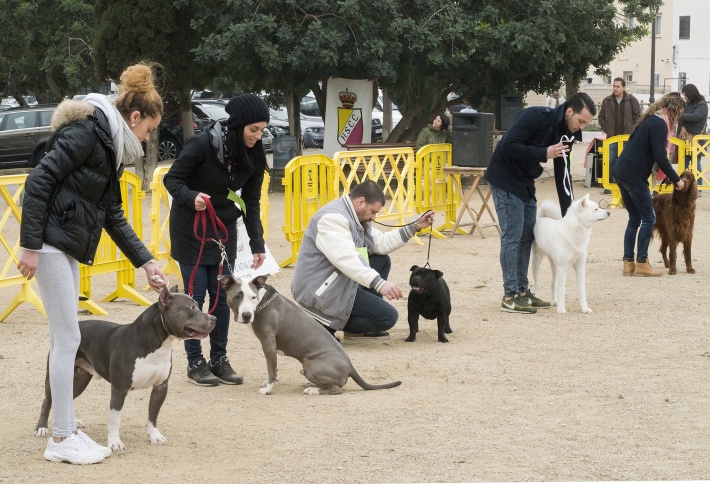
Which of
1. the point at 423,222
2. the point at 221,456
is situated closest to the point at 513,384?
the point at 423,222

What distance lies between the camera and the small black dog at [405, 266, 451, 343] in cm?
821

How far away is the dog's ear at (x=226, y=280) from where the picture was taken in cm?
651

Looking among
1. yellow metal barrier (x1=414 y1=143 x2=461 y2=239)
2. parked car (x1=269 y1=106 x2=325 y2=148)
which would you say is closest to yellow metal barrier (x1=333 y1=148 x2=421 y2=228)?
yellow metal barrier (x1=414 y1=143 x2=461 y2=239)

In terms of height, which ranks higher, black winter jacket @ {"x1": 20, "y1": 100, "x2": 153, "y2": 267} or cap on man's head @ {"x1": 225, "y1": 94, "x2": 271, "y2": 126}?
cap on man's head @ {"x1": 225, "y1": 94, "x2": 271, "y2": 126}

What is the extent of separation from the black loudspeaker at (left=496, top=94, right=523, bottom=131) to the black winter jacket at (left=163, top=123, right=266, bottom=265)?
1474 cm

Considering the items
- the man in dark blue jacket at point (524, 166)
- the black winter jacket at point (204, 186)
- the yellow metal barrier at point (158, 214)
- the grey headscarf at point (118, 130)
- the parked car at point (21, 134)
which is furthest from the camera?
the parked car at point (21, 134)

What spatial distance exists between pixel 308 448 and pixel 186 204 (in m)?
1.78

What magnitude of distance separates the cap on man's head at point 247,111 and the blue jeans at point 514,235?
3.43 metres

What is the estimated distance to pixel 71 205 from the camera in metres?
4.93

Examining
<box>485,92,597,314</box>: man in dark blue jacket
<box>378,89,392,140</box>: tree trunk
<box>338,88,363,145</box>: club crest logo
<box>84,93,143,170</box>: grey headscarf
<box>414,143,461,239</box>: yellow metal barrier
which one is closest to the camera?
<box>84,93,143,170</box>: grey headscarf

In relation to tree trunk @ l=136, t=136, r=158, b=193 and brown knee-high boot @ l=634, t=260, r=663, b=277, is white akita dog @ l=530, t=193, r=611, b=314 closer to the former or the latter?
brown knee-high boot @ l=634, t=260, r=663, b=277

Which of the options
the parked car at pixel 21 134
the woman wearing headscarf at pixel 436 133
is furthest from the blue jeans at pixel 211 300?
the parked car at pixel 21 134

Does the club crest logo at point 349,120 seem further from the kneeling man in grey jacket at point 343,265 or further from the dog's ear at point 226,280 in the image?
the dog's ear at point 226,280

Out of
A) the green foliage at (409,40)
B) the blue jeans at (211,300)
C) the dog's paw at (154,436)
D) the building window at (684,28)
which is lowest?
the dog's paw at (154,436)
